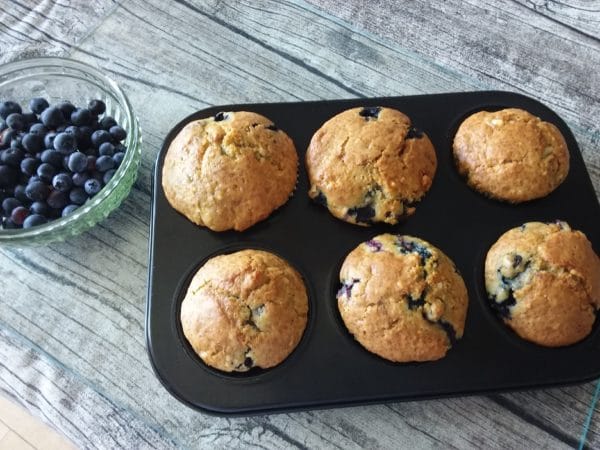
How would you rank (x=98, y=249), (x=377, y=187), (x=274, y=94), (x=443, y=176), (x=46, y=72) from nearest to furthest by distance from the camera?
(x=377, y=187)
(x=443, y=176)
(x=98, y=249)
(x=46, y=72)
(x=274, y=94)

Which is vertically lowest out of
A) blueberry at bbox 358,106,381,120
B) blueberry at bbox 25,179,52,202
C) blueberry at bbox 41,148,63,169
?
blueberry at bbox 25,179,52,202

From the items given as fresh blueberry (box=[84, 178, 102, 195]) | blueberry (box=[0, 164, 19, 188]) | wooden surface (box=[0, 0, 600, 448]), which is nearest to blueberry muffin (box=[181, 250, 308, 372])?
wooden surface (box=[0, 0, 600, 448])

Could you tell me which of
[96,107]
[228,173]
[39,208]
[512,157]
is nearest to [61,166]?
[39,208]

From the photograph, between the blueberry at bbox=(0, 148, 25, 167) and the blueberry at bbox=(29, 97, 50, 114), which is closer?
the blueberry at bbox=(0, 148, 25, 167)

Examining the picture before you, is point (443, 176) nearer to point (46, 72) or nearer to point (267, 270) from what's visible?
point (267, 270)

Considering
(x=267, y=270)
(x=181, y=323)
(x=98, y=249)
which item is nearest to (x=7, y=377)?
(x=98, y=249)

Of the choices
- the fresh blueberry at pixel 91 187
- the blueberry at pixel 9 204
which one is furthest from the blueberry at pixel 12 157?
the fresh blueberry at pixel 91 187

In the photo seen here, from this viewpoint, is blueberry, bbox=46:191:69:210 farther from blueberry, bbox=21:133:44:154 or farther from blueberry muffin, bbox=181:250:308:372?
blueberry muffin, bbox=181:250:308:372

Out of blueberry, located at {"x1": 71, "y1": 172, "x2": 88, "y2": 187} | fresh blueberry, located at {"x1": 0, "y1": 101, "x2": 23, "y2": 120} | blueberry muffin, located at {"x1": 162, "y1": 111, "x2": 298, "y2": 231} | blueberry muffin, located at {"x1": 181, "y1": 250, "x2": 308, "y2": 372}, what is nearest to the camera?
blueberry muffin, located at {"x1": 181, "y1": 250, "x2": 308, "y2": 372}
